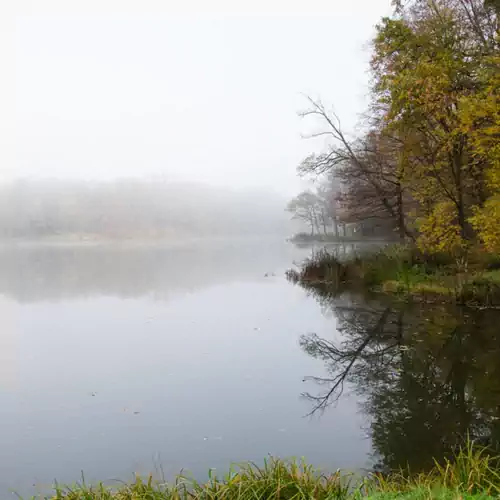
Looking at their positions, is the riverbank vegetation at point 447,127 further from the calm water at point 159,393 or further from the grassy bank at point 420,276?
the calm water at point 159,393

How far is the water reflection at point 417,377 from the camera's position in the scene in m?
7.12

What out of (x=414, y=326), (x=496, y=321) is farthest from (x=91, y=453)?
(x=496, y=321)

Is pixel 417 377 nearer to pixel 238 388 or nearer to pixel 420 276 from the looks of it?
pixel 238 388

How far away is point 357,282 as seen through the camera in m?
23.8

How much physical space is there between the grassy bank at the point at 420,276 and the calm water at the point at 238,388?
1.04 meters

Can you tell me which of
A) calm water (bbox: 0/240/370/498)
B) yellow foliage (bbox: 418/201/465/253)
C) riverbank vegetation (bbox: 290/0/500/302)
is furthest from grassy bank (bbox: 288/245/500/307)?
calm water (bbox: 0/240/370/498)

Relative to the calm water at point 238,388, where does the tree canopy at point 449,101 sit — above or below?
above

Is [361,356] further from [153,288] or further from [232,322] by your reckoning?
[153,288]

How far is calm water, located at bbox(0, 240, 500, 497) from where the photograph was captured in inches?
273

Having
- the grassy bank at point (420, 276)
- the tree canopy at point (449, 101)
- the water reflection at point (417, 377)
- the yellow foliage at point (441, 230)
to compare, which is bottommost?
the water reflection at point (417, 377)

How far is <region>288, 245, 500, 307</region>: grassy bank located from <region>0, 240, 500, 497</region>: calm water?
3.40ft

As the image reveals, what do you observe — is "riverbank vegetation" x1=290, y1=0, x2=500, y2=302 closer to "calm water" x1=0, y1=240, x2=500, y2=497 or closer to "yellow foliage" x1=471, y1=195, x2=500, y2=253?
"yellow foliage" x1=471, y1=195, x2=500, y2=253

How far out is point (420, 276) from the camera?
21078 mm

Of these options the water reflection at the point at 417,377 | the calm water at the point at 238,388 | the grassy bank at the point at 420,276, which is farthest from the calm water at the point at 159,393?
the grassy bank at the point at 420,276
